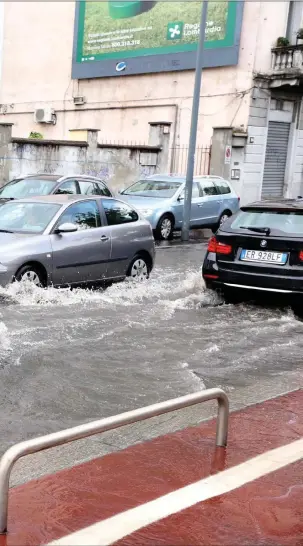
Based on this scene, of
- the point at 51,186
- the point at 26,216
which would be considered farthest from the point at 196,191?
the point at 26,216

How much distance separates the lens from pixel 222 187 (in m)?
21.2

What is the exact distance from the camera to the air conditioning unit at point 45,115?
105ft

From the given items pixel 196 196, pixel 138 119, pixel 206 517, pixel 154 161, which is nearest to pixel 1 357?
pixel 206 517

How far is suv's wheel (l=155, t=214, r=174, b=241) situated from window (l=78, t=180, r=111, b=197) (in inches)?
71.2

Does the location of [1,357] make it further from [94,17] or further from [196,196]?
[94,17]

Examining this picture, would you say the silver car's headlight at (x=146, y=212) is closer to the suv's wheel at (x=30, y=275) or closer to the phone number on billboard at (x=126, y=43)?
the suv's wheel at (x=30, y=275)

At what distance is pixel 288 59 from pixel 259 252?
17059 mm

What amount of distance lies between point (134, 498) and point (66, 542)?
65 centimetres

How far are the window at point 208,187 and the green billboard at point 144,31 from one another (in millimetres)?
7196

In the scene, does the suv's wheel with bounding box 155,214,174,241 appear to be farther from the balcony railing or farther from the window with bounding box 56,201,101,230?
the balcony railing

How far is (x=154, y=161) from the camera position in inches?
960

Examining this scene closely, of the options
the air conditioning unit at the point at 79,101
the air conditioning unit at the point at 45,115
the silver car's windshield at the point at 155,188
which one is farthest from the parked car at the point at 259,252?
the air conditioning unit at the point at 45,115

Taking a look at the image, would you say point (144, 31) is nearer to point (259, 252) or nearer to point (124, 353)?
point (259, 252)

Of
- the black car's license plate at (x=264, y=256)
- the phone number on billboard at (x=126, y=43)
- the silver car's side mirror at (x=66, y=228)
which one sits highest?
the phone number on billboard at (x=126, y=43)
